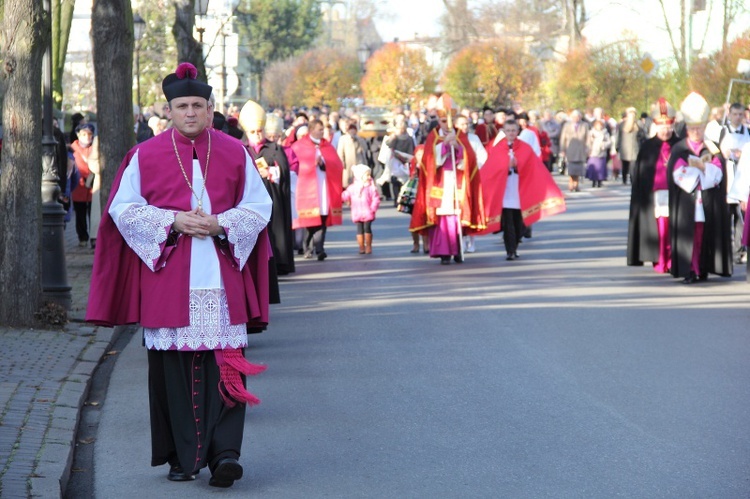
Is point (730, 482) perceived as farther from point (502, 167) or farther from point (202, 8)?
point (202, 8)

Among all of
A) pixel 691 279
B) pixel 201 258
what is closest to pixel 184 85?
pixel 201 258

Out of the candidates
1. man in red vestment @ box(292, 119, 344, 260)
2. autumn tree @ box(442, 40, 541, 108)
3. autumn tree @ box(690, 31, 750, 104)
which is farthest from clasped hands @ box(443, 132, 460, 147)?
autumn tree @ box(442, 40, 541, 108)

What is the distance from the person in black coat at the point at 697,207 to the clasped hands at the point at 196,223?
9792 mm

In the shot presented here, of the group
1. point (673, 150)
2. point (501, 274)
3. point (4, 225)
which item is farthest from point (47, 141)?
point (673, 150)

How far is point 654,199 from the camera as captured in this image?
55.4 feet

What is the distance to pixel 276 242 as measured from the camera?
1570 cm

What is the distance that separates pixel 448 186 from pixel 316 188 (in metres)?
1.92

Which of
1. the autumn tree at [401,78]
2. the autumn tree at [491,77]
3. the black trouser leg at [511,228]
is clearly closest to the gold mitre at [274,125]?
the black trouser leg at [511,228]

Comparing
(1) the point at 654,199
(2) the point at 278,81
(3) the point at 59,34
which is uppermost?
(2) the point at 278,81

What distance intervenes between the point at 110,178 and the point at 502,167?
5.23 meters

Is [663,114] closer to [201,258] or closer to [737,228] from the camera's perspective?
[737,228]

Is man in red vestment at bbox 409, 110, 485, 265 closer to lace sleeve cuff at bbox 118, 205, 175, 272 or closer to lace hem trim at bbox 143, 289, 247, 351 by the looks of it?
lace hem trim at bbox 143, 289, 247, 351

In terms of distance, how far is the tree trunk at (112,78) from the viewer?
15.8 metres

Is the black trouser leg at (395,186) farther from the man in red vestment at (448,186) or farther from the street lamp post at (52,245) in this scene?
the street lamp post at (52,245)
